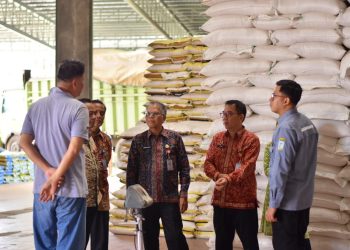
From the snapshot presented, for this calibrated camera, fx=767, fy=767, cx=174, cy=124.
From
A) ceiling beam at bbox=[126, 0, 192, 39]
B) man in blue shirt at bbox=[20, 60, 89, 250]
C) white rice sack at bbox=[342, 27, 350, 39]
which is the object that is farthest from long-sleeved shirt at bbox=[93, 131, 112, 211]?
ceiling beam at bbox=[126, 0, 192, 39]

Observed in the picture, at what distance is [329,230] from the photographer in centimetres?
641

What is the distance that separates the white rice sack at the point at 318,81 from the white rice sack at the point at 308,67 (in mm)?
34

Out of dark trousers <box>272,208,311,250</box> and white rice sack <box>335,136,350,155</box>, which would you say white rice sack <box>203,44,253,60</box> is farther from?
dark trousers <box>272,208,311,250</box>

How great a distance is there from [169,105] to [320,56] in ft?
8.44

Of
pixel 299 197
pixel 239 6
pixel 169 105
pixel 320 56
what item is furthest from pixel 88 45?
pixel 299 197

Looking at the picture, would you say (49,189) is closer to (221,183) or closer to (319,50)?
(221,183)

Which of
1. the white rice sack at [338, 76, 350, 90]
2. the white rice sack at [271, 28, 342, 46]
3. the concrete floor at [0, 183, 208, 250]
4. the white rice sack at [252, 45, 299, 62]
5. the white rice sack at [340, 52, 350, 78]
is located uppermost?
the white rice sack at [271, 28, 342, 46]

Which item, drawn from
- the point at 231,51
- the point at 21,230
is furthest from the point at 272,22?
the point at 21,230

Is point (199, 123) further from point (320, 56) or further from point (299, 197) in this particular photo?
point (299, 197)

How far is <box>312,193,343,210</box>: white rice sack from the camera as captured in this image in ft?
21.0

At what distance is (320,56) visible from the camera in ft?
21.3

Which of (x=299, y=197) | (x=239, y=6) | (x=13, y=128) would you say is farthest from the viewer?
(x=13, y=128)

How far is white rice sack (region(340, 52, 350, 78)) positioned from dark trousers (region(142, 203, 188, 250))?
177 centimetres

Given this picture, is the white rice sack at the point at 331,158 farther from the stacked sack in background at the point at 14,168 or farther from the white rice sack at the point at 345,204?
the stacked sack in background at the point at 14,168
